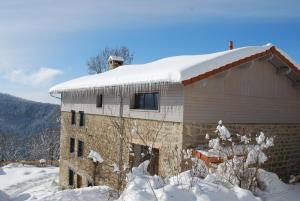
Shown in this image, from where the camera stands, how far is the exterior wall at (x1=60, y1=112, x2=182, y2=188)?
36.7ft

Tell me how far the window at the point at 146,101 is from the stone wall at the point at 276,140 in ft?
5.73

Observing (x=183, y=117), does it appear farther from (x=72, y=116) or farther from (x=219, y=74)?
(x=72, y=116)

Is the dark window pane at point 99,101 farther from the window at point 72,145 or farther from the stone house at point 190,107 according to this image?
the window at point 72,145

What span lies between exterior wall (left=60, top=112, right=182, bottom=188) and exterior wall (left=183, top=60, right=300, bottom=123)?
1043 millimetres

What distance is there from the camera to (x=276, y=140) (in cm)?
1295

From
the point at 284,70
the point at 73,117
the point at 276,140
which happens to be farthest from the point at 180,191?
the point at 73,117

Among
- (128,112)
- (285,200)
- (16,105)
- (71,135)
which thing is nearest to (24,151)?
(16,105)

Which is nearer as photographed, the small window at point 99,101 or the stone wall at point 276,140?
the stone wall at point 276,140

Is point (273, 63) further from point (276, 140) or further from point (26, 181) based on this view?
point (26, 181)

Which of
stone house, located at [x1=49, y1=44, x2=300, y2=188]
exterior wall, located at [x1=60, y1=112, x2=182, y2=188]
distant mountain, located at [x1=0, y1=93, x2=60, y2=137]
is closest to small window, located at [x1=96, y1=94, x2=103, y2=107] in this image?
stone house, located at [x1=49, y1=44, x2=300, y2=188]

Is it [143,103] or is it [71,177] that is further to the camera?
[71,177]

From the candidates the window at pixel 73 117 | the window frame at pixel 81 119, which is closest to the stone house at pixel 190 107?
the window frame at pixel 81 119

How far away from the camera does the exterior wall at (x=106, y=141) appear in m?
11.2

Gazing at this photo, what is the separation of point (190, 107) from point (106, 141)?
515 cm
